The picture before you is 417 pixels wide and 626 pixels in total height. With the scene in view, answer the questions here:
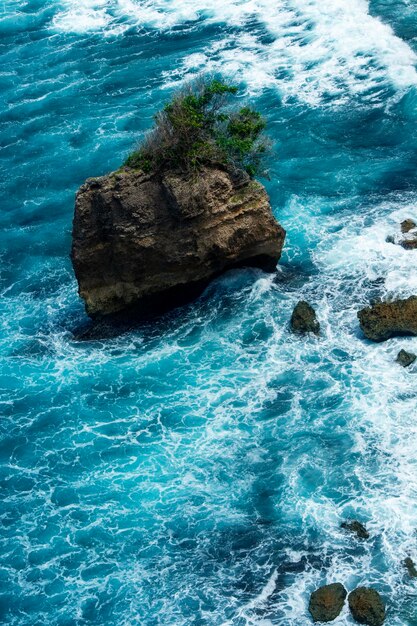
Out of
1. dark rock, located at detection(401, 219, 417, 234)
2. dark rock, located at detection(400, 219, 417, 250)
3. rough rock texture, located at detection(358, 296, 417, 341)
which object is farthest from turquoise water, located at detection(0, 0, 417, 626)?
dark rock, located at detection(401, 219, 417, 234)

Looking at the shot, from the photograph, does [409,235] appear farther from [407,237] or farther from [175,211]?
[175,211]

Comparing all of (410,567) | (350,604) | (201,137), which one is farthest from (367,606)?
(201,137)

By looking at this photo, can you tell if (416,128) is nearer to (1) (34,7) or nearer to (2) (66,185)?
(2) (66,185)

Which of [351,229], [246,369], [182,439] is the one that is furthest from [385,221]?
[182,439]

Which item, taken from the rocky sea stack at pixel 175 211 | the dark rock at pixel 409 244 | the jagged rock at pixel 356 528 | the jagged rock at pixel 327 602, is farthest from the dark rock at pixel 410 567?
the dark rock at pixel 409 244

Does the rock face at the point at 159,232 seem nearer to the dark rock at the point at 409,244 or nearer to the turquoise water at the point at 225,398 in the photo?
the turquoise water at the point at 225,398

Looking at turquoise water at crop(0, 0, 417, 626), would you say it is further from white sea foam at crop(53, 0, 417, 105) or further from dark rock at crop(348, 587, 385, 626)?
dark rock at crop(348, 587, 385, 626)
